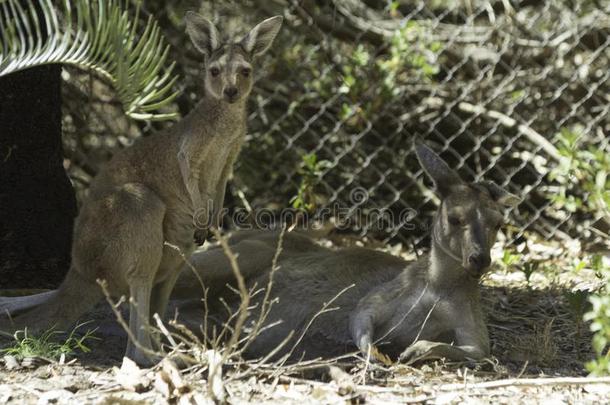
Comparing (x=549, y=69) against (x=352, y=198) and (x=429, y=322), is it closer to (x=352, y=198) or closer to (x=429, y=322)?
(x=352, y=198)

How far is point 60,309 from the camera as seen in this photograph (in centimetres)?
406

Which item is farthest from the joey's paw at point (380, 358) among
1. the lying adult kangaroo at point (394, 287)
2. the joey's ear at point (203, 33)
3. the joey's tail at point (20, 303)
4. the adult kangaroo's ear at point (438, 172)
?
the joey's ear at point (203, 33)

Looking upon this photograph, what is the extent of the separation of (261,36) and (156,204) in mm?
A: 971

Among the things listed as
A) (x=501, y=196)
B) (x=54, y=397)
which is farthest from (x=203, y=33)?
(x=54, y=397)

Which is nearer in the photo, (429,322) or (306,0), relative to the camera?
(429,322)

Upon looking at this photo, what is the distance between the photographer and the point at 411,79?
6594 millimetres

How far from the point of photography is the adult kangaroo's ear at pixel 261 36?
4.35 m

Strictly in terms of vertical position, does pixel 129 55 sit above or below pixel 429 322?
above

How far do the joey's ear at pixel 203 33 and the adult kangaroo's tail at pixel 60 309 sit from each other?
1.20 m

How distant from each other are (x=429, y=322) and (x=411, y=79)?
2.81 m

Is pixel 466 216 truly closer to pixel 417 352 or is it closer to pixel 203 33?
pixel 417 352

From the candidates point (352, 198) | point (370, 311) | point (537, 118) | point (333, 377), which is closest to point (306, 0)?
point (352, 198)

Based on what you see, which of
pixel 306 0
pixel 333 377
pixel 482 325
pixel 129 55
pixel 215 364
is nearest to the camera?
pixel 215 364

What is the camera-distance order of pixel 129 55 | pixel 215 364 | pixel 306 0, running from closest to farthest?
pixel 215 364, pixel 129 55, pixel 306 0
